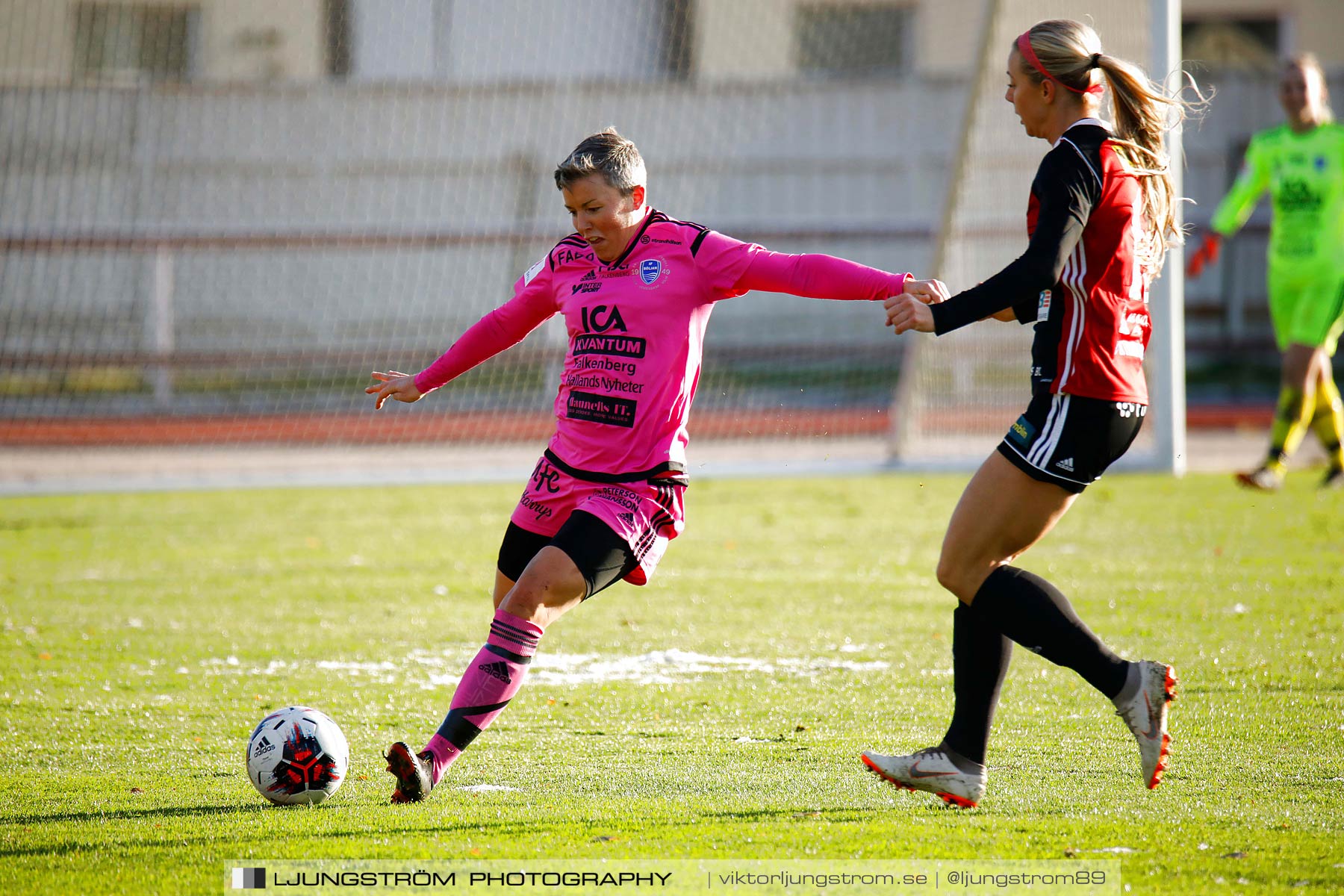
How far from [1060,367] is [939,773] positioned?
3.74 feet

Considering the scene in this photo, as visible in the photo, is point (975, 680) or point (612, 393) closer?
point (975, 680)

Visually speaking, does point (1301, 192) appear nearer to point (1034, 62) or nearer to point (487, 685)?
point (1034, 62)

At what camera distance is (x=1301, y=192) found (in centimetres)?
1015

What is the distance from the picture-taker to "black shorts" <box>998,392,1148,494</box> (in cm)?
367

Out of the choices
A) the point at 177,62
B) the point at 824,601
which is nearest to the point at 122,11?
the point at 177,62

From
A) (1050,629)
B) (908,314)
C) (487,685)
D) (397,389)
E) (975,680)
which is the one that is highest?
(908,314)

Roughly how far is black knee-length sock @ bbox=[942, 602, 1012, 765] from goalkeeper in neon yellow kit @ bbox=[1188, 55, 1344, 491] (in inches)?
264

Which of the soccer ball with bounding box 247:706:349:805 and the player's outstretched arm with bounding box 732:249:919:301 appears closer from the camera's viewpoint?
the soccer ball with bounding box 247:706:349:805

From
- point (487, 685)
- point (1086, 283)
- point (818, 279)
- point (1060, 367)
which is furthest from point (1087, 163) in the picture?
point (487, 685)

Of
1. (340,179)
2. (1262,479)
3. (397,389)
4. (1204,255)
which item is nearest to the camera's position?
(397,389)

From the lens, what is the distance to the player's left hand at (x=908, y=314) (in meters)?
3.62

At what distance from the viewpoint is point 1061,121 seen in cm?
386

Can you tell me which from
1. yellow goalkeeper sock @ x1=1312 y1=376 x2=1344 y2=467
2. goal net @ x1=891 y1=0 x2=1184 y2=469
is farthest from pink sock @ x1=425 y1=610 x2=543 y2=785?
yellow goalkeeper sock @ x1=1312 y1=376 x2=1344 y2=467

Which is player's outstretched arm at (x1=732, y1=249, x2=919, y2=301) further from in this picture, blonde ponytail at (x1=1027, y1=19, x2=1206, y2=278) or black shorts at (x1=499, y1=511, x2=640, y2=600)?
black shorts at (x1=499, y1=511, x2=640, y2=600)
